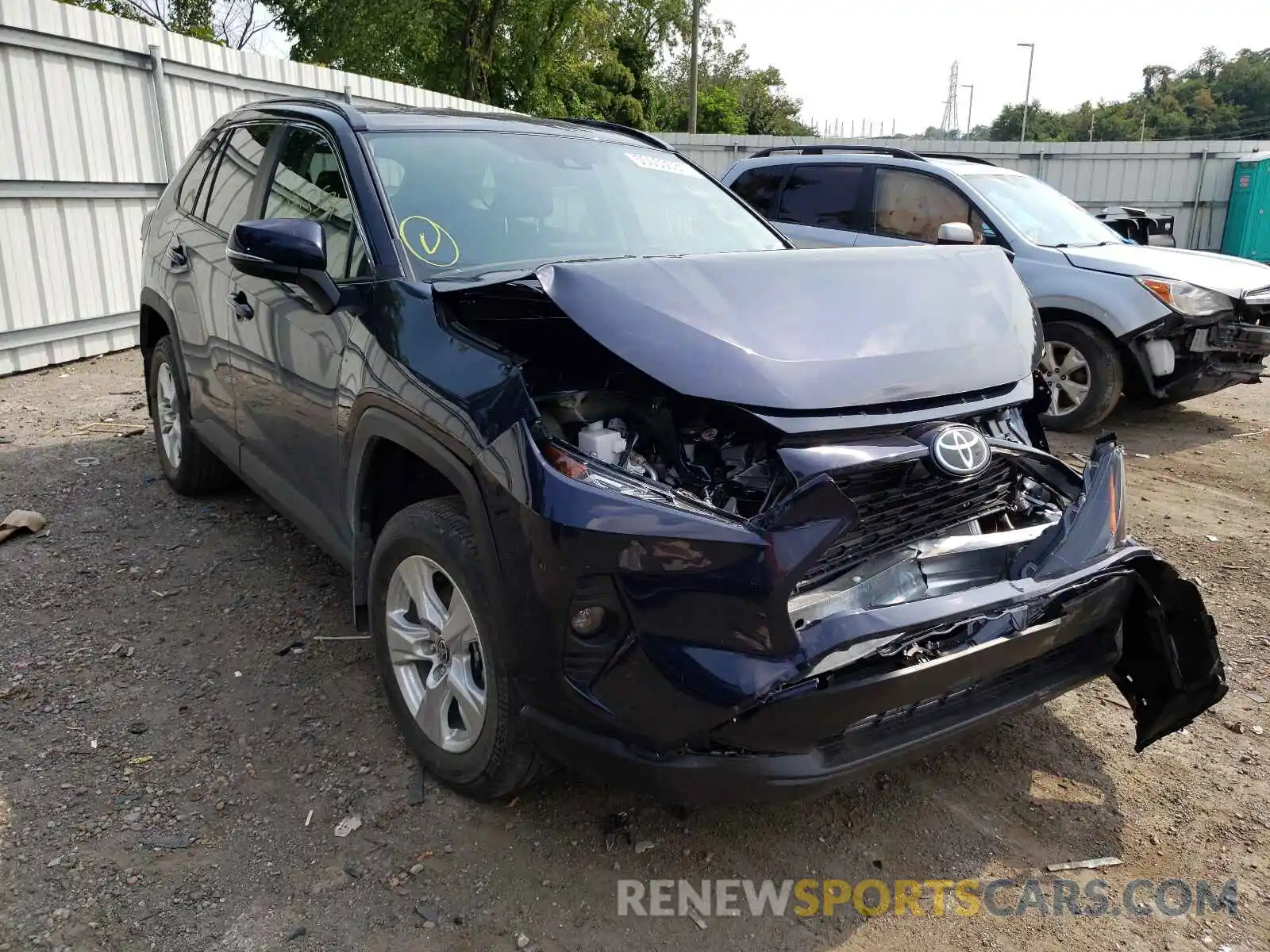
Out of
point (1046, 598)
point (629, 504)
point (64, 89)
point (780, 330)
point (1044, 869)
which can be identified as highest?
point (64, 89)

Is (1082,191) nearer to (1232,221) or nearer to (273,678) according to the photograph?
(1232,221)

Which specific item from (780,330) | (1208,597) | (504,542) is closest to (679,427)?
(780,330)

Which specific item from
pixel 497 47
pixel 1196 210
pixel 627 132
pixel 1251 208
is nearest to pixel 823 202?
pixel 627 132

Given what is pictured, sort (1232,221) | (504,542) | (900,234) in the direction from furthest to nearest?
1. (1232,221)
2. (900,234)
3. (504,542)

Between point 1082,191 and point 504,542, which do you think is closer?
point 504,542

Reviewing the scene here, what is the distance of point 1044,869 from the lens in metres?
2.53

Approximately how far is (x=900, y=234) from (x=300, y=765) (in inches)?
248

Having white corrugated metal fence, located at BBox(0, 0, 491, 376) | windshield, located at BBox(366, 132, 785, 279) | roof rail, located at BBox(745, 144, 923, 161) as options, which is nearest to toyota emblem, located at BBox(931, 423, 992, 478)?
windshield, located at BBox(366, 132, 785, 279)

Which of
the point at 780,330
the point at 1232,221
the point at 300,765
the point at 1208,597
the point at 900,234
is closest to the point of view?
the point at 780,330

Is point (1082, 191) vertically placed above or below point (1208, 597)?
above

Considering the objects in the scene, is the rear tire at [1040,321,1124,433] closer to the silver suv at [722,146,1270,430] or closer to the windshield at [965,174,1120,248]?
the silver suv at [722,146,1270,430]

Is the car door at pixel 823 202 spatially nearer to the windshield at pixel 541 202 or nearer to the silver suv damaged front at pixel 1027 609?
the windshield at pixel 541 202

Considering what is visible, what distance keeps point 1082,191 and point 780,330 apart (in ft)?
62.6

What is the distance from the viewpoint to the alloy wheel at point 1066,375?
6.84 metres
